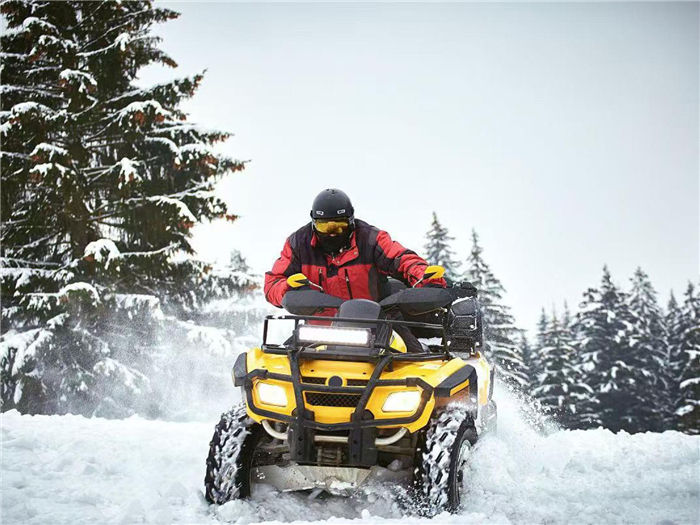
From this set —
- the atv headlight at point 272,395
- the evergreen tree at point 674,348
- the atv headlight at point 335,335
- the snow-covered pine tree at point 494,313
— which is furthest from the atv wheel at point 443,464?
the evergreen tree at point 674,348

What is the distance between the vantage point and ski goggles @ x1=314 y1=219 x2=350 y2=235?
5559mm

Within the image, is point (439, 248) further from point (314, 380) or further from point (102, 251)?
point (314, 380)

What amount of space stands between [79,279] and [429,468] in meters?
13.0

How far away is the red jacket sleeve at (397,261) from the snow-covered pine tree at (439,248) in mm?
20898

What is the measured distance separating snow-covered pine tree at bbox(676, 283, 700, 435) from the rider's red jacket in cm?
2619

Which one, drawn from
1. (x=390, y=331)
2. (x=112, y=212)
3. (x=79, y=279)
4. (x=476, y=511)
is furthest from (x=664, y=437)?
(x=112, y=212)

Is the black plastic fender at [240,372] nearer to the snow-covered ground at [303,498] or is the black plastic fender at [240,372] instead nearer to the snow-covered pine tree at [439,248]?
the snow-covered ground at [303,498]

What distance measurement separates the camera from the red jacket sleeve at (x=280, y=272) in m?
5.74

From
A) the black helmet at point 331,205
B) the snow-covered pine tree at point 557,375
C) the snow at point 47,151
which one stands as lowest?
the snow-covered pine tree at point 557,375

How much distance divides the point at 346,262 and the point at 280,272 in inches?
22.8

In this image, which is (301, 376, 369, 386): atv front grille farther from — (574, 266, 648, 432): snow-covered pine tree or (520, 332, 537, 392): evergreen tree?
(520, 332, 537, 392): evergreen tree

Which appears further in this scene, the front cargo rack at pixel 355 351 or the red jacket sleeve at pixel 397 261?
the red jacket sleeve at pixel 397 261

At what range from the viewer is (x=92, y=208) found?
54.7 ft

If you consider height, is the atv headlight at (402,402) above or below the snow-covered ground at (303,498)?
above
